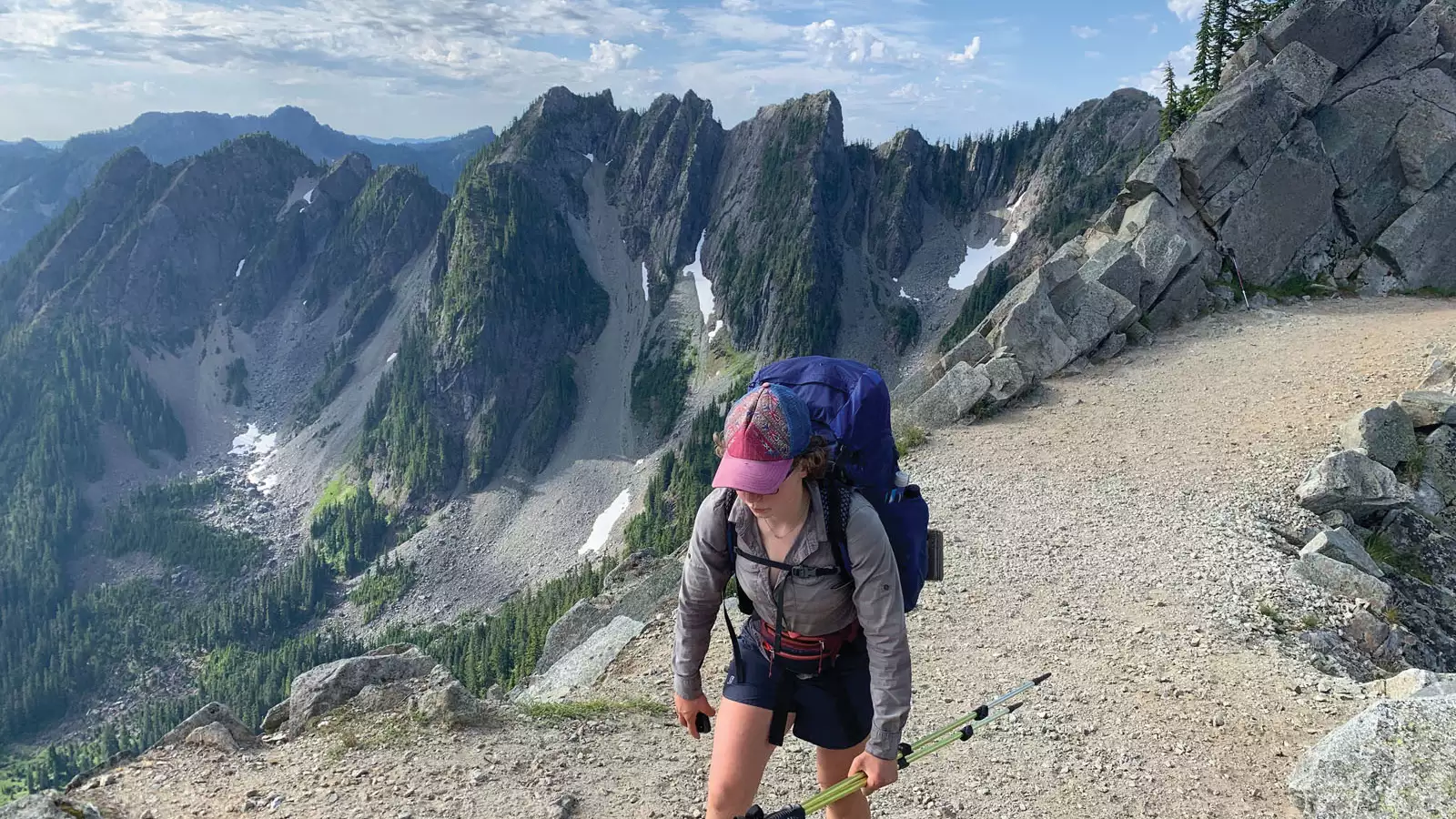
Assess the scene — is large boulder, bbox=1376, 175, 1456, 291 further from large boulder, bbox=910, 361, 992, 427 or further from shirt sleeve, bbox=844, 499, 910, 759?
shirt sleeve, bbox=844, 499, 910, 759

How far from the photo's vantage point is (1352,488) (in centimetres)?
1572

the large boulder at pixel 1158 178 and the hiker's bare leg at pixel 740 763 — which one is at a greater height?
the large boulder at pixel 1158 178

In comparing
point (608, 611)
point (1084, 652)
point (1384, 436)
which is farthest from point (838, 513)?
point (1384, 436)

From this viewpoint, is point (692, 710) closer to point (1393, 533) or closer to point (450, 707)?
point (450, 707)

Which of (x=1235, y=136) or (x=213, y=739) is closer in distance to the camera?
(x=213, y=739)

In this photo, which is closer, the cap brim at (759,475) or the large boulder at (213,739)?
the cap brim at (759,475)

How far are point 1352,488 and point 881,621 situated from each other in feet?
52.1

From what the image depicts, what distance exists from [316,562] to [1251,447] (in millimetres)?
161781

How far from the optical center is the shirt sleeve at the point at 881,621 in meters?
5.02

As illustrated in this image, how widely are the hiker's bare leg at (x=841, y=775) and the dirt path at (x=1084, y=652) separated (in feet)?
10.7

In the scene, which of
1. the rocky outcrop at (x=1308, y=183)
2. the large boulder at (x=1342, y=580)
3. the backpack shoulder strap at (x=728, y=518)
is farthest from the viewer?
the rocky outcrop at (x=1308, y=183)

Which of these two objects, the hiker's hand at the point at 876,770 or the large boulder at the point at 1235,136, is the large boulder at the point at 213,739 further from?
the large boulder at the point at 1235,136

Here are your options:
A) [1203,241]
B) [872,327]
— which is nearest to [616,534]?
[872,327]

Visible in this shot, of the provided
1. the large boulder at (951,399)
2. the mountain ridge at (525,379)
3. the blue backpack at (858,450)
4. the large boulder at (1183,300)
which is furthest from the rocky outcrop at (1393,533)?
the mountain ridge at (525,379)
